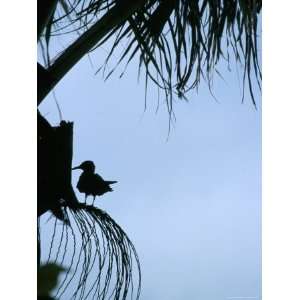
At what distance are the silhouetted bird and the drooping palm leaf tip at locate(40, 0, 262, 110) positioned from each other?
28cm

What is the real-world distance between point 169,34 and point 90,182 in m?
0.51

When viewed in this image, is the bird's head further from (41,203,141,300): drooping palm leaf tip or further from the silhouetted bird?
(41,203,141,300): drooping palm leaf tip

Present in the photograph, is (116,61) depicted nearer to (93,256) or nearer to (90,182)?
(90,182)

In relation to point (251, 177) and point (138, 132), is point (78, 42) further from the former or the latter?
point (251, 177)

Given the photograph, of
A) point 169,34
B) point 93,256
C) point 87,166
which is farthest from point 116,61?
point 93,256

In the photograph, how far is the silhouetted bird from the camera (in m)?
1.79

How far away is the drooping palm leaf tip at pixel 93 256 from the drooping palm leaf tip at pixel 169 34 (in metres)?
0.41

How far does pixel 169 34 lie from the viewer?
187cm

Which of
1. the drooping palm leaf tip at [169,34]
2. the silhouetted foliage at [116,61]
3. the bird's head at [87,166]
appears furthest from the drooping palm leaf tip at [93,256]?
the drooping palm leaf tip at [169,34]
